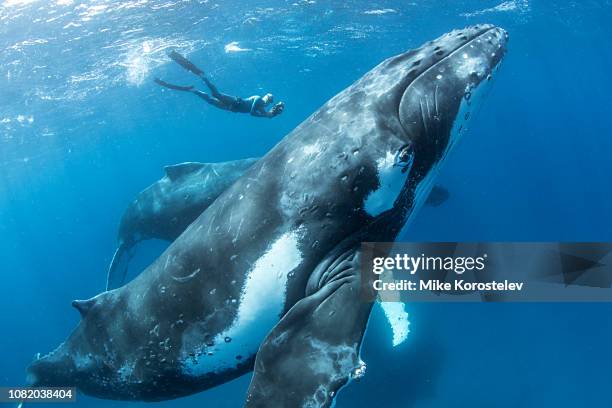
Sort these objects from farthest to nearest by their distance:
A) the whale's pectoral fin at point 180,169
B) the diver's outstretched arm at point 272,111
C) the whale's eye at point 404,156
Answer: the whale's pectoral fin at point 180,169, the diver's outstretched arm at point 272,111, the whale's eye at point 404,156

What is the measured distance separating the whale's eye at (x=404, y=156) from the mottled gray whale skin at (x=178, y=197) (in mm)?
8109

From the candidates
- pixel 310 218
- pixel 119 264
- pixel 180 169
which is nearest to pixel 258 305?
pixel 310 218

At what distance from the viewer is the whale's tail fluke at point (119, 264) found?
18422 millimetres

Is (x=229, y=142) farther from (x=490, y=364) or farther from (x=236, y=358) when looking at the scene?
(x=236, y=358)

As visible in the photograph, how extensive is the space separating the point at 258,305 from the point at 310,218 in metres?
1.29

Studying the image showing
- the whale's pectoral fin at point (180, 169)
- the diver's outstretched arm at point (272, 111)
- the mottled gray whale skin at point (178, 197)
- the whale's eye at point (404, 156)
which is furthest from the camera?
the whale's pectoral fin at point (180, 169)

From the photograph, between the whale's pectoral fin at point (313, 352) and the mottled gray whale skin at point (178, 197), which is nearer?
the whale's pectoral fin at point (313, 352)

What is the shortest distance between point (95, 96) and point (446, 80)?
3900 centimetres

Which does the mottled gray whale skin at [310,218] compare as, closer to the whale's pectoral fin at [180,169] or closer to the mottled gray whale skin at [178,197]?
the mottled gray whale skin at [178,197]

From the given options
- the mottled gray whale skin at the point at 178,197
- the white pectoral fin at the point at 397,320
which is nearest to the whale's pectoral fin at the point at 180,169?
the mottled gray whale skin at the point at 178,197

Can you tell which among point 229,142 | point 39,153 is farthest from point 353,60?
point 229,142

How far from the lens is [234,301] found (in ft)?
18.9

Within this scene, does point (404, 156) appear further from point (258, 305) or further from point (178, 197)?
point (178, 197)

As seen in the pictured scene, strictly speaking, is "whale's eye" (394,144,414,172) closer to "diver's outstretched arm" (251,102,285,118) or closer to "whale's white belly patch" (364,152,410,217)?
"whale's white belly patch" (364,152,410,217)
